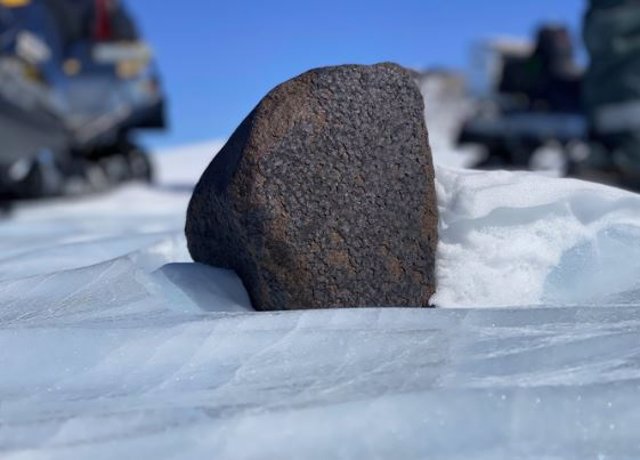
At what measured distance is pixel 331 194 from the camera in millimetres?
1396

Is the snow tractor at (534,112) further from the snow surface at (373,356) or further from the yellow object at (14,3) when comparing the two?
the snow surface at (373,356)

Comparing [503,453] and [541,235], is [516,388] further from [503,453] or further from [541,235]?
[541,235]

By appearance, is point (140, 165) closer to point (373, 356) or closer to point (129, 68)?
point (129, 68)

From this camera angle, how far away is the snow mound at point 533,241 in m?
1.42

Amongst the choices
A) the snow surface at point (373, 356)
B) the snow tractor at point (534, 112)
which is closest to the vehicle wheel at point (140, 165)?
the snow tractor at point (534, 112)

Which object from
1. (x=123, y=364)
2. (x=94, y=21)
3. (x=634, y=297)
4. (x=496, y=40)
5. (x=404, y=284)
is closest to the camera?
(x=123, y=364)

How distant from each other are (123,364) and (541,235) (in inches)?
32.1

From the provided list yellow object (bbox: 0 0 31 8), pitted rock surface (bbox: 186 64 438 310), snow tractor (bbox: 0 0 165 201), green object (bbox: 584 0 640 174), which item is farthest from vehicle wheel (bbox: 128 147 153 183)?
pitted rock surface (bbox: 186 64 438 310)

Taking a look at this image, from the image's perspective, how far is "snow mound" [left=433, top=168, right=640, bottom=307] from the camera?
142 centimetres

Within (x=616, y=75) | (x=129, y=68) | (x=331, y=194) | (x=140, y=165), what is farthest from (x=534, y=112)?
(x=331, y=194)

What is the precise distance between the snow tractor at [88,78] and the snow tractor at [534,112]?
3.99 m

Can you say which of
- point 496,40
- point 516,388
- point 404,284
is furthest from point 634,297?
point 496,40

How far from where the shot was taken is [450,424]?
33.5 inches

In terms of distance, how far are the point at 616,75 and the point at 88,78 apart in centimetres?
659
